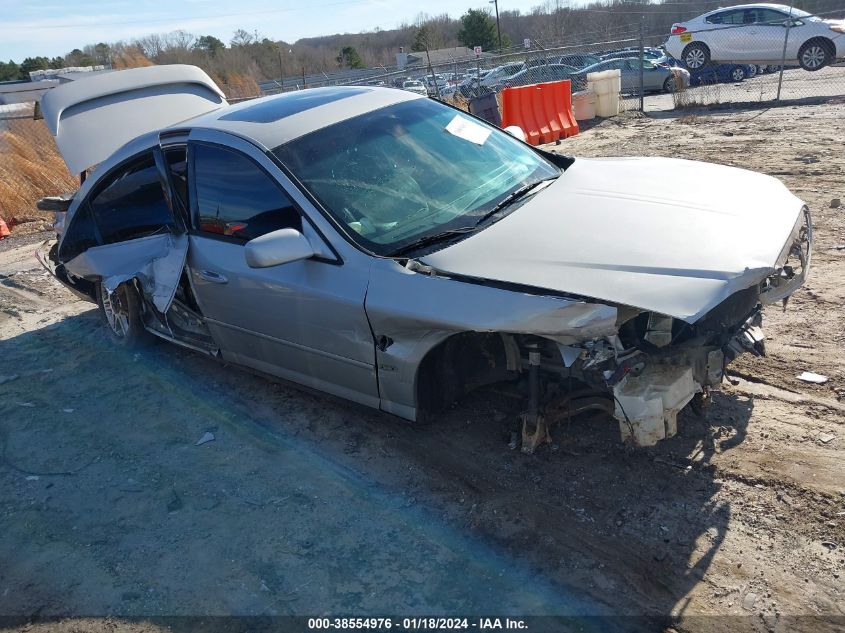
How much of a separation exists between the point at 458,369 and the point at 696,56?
18.7 m

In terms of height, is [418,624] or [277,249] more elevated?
[277,249]

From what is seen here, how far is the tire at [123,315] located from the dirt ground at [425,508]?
64 centimetres

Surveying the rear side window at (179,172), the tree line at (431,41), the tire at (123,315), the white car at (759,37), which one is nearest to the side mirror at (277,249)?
the rear side window at (179,172)

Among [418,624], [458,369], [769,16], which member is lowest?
[418,624]

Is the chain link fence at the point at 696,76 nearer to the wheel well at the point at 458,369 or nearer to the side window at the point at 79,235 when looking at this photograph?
the side window at the point at 79,235

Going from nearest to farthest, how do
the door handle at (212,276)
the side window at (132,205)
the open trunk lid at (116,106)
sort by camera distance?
1. the door handle at (212,276)
2. the side window at (132,205)
3. the open trunk lid at (116,106)

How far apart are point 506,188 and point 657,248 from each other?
1178 mm

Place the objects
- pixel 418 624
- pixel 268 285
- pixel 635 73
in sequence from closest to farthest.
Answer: pixel 418 624
pixel 268 285
pixel 635 73

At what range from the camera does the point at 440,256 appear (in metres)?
3.24

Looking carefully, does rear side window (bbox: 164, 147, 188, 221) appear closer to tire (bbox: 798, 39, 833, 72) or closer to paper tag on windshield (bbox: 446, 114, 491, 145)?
paper tag on windshield (bbox: 446, 114, 491, 145)

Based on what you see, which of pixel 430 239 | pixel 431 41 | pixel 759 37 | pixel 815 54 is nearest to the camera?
pixel 430 239

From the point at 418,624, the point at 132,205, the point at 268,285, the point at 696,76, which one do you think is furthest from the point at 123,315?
the point at 696,76

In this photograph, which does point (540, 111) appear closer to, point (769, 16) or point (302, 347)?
point (769, 16)

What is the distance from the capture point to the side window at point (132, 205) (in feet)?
15.0
